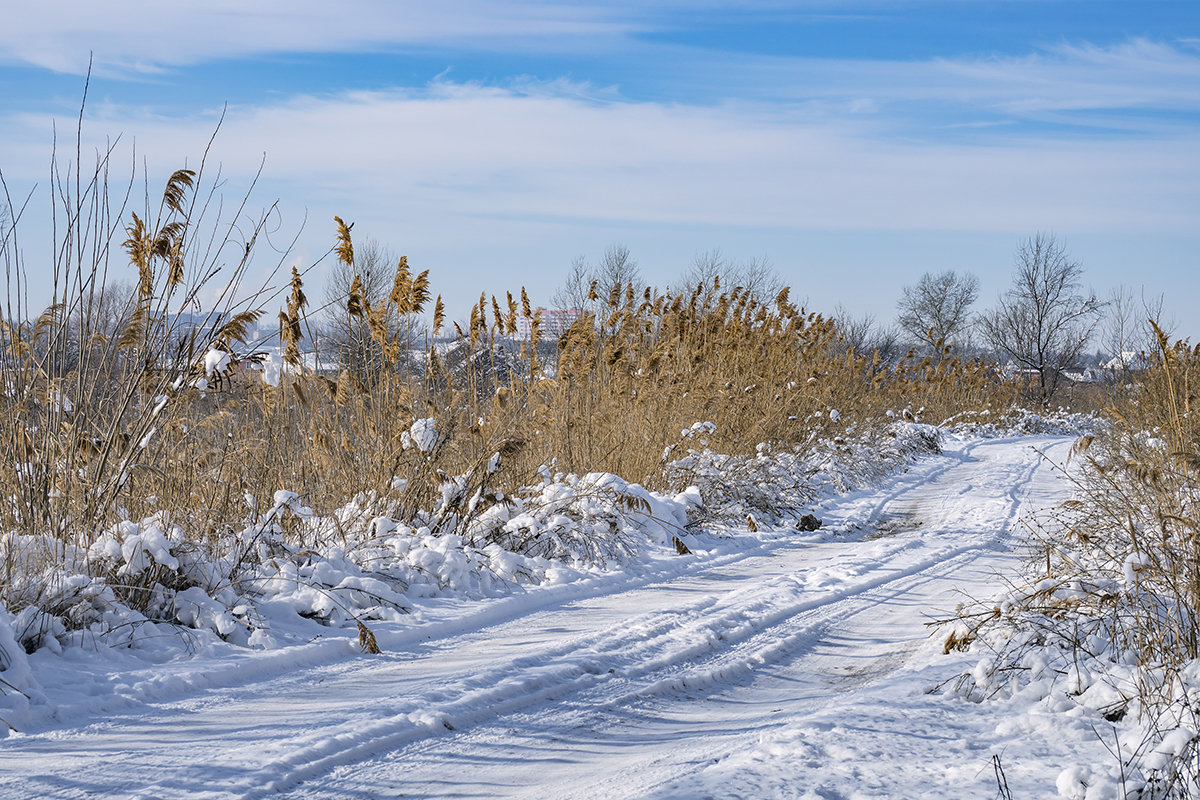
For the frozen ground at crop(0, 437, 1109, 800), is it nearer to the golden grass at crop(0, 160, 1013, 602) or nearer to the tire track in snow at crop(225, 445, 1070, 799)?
the tire track in snow at crop(225, 445, 1070, 799)

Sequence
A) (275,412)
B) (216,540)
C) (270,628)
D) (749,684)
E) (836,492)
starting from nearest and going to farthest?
1. (749,684)
2. (270,628)
3. (216,540)
4. (275,412)
5. (836,492)

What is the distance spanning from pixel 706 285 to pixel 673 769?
11459 millimetres

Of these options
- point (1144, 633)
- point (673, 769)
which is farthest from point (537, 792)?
point (1144, 633)

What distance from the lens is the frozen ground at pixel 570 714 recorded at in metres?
3.10

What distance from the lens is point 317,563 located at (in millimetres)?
5395

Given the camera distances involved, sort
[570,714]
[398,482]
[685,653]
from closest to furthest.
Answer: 1. [570,714]
2. [685,653]
3. [398,482]

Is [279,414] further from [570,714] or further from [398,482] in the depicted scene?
[570,714]

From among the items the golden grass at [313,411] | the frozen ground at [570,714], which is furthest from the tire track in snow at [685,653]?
the golden grass at [313,411]

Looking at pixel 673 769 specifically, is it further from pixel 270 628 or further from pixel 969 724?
pixel 270 628

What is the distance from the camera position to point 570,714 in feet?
12.8

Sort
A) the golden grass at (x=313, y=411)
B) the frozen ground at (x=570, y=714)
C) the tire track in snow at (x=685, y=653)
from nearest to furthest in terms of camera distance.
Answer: the frozen ground at (x=570, y=714)
the tire track in snow at (x=685, y=653)
the golden grass at (x=313, y=411)

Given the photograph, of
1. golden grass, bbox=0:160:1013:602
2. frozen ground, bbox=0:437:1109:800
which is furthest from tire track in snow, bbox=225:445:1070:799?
golden grass, bbox=0:160:1013:602

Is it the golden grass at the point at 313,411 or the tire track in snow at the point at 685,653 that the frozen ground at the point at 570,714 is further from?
the golden grass at the point at 313,411

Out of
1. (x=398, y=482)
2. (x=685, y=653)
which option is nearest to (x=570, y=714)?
(x=685, y=653)
